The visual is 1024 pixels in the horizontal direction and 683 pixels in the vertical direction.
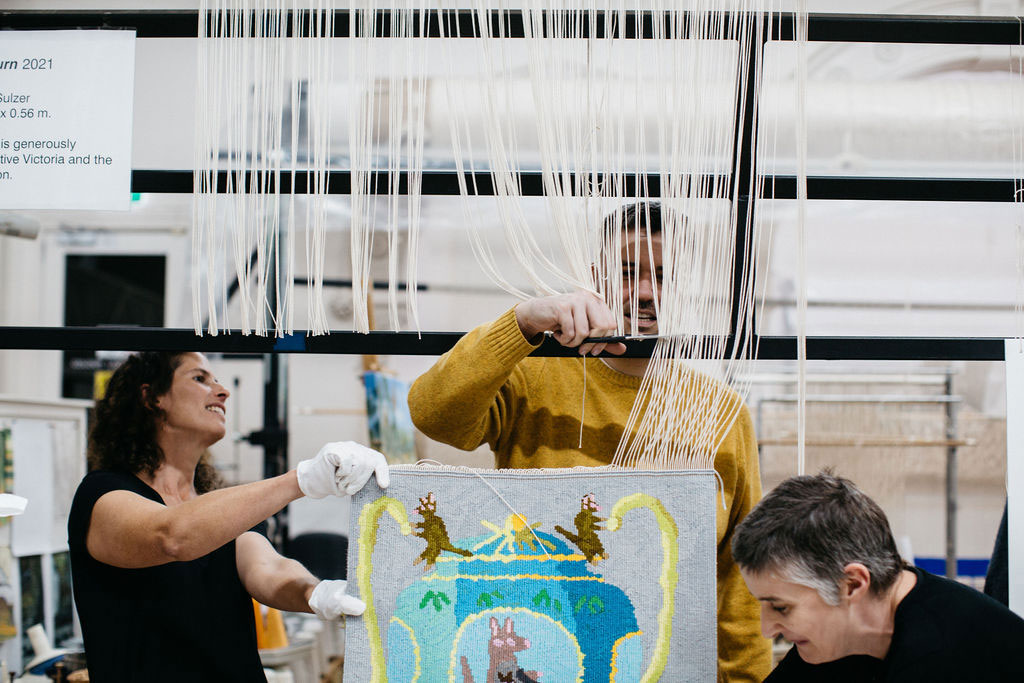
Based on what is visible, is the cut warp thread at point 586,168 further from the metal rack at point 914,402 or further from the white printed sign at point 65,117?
the metal rack at point 914,402

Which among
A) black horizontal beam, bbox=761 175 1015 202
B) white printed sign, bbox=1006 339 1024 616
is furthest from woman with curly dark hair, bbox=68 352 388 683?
white printed sign, bbox=1006 339 1024 616

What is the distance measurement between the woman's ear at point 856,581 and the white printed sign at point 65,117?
1266 mm

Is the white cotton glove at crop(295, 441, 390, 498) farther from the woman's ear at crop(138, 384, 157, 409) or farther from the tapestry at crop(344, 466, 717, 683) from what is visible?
the woman's ear at crop(138, 384, 157, 409)

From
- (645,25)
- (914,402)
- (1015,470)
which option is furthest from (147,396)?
(914,402)

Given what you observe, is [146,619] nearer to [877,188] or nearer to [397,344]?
[397,344]

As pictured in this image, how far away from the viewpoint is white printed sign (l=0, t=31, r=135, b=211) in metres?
1.38

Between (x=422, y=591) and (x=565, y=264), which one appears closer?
(x=422, y=591)

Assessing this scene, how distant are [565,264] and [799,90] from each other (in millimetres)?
455

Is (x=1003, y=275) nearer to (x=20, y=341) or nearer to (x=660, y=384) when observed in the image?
(x=660, y=384)

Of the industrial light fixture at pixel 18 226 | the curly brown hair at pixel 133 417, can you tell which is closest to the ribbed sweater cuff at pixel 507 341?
the curly brown hair at pixel 133 417

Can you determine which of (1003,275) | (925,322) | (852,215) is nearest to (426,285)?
(852,215)

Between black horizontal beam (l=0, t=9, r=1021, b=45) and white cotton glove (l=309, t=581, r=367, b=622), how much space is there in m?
0.90

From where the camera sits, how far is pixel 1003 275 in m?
4.02

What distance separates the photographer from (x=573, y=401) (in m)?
1.44
